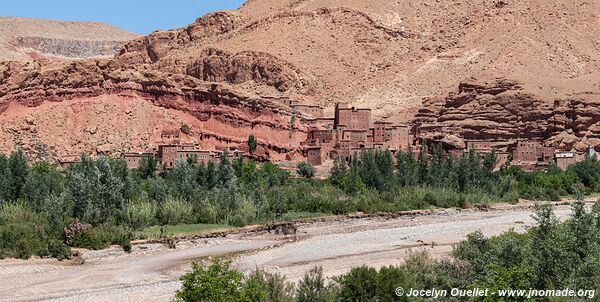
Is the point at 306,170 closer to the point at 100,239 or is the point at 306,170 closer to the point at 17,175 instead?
the point at 17,175

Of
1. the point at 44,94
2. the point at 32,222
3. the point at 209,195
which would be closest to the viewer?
the point at 32,222

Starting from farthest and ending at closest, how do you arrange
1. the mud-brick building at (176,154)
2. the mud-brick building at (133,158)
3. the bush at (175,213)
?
the mud-brick building at (133,158) → the mud-brick building at (176,154) → the bush at (175,213)

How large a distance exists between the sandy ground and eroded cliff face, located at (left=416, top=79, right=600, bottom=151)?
1072 inches

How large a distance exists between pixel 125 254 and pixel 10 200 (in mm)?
10047

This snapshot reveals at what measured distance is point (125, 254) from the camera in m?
28.6

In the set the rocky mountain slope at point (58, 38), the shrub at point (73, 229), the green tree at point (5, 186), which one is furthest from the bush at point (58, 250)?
the rocky mountain slope at point (58, 38)

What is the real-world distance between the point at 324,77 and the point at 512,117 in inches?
1133

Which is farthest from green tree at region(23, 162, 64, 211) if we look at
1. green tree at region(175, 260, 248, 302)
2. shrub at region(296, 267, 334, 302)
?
green tree at region(175, 260, 248, 302)

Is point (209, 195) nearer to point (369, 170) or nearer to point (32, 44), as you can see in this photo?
point (369, 170)

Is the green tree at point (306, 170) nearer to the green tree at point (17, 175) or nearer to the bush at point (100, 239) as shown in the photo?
the green tree at point (17, 175)

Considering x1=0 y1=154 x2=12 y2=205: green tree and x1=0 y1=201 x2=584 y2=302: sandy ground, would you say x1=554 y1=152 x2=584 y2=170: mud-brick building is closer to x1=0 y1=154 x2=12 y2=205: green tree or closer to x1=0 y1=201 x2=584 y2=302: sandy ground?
x1=0 y1=201 x2=584 y2=302: sandy ground

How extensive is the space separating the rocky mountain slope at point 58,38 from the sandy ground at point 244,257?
125949mm

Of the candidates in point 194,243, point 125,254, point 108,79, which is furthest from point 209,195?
point 108,79

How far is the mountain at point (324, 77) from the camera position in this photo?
198 ft
